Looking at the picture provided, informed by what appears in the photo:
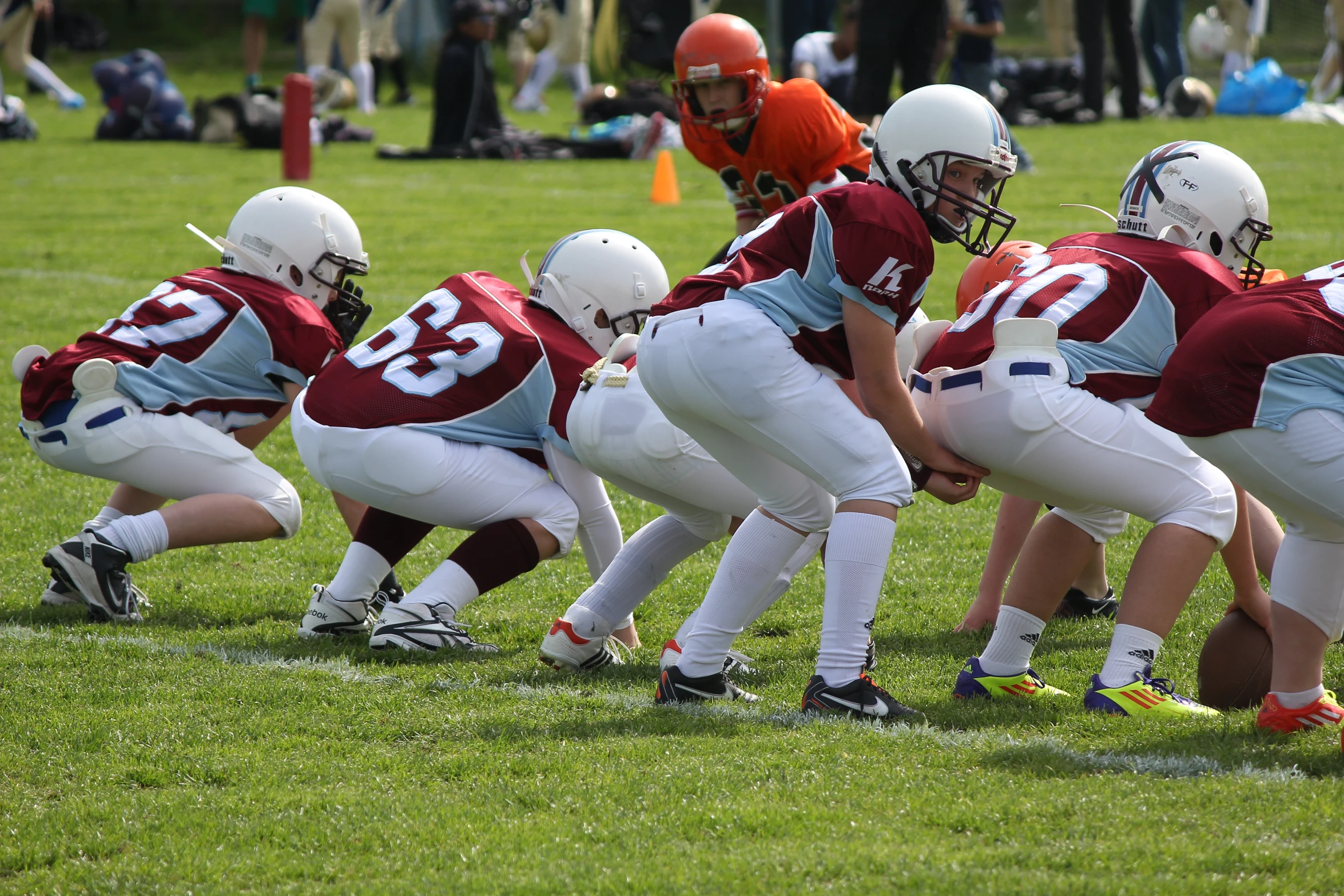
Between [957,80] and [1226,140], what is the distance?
294 cm

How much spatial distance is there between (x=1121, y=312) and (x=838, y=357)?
2.23 ft

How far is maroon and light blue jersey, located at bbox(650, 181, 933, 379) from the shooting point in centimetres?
319

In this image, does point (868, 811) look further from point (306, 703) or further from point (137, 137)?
point (137, 137)

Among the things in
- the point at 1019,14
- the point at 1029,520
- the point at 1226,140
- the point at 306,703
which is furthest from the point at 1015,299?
the point at 1019,14

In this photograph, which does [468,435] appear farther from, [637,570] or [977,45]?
[977,45]

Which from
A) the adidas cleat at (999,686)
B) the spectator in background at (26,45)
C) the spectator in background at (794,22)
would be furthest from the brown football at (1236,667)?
the spectator in background at (26,45)

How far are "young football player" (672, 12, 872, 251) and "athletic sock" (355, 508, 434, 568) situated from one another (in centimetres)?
194

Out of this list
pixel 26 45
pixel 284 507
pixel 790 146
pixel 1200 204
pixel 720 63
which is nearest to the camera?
pixel 1200 204

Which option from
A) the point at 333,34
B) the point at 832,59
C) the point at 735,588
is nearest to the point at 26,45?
the point at 333,34

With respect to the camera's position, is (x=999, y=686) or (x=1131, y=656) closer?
(x=1131, y=656)

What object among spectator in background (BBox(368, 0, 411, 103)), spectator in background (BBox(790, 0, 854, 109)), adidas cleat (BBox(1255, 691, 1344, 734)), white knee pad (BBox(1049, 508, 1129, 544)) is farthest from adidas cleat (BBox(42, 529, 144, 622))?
spectator in background (BBox(368, 0, 411, 103))

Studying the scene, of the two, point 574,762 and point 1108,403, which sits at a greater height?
point 1108,403

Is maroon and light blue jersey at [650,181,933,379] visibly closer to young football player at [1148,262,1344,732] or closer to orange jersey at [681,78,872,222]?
young football player at [1148,262,1344,732]

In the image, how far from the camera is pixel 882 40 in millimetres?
9758
